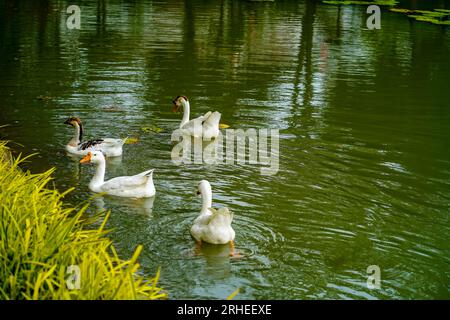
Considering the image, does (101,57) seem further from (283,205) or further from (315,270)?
(315,270)

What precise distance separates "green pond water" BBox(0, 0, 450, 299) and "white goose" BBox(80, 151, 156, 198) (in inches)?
7.1

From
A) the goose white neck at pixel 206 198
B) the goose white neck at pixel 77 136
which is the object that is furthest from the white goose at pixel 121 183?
the goose white neck at pixel 77 136

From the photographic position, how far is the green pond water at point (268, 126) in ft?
29.0

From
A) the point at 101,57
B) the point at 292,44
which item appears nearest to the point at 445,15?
the point at 292,44

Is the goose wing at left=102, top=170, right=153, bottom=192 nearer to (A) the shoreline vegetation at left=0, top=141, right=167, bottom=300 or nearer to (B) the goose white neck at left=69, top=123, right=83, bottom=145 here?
(B) the goose white neck at left=69, top=123, right=83, bottom=145

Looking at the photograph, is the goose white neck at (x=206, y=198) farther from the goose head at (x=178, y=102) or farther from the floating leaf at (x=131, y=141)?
the goose head at (x=178, y=102)

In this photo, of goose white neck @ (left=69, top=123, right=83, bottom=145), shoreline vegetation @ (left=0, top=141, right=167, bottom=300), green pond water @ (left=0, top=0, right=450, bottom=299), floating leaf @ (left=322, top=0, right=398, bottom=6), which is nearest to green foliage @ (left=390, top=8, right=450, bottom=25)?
floating leaf @ (left=322, top=0, right=398, bottom=6)

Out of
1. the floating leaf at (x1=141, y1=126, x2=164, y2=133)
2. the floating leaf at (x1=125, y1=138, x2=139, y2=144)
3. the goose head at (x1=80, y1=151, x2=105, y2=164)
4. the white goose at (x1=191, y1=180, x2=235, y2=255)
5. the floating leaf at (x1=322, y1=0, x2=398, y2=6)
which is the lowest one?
the white goose at (x1=191, y1=180, x2=235, y2=255)

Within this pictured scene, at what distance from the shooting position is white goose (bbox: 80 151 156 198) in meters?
10.7

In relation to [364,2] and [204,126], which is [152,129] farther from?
[364,2]

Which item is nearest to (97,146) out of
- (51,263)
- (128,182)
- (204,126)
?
(128,182)

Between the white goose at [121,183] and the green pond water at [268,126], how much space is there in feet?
0.59

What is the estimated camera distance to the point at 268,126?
1489 cm

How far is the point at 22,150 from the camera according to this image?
12.9 meters
